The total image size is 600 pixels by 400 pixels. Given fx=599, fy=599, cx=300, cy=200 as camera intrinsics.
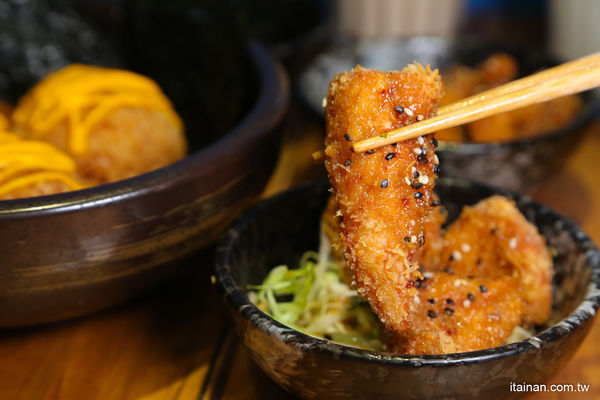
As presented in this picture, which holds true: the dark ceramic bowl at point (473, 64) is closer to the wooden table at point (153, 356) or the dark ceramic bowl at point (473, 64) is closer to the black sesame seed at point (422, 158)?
the wooden table at point (153, 356)

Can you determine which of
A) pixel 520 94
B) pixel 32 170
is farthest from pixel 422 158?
pixel 32 170

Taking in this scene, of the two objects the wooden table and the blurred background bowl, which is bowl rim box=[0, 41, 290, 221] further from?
the wooden table

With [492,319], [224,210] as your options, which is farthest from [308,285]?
[492,319]

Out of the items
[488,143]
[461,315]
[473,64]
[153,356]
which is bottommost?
[153,356]

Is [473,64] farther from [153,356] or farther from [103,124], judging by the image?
[153,356]

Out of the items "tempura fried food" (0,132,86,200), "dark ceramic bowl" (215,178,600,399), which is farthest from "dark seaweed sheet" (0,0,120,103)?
"dark ceramic bowl" (215,178,600,399)
